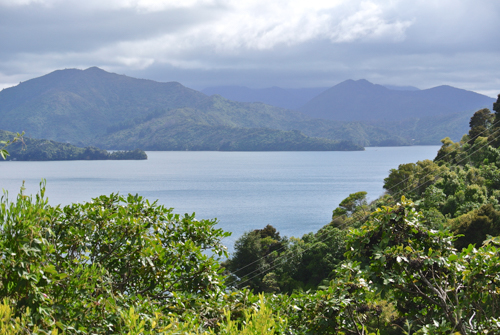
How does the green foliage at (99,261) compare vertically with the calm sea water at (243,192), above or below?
above

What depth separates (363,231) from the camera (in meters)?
5.97

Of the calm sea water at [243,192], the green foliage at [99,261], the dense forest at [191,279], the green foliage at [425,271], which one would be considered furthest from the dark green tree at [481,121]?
the green foliage at [99,261]

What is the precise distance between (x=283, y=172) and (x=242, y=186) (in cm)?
4173

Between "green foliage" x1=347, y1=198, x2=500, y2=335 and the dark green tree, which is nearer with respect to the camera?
"green foliage" x1=347, y1=198, x2=500, y2=335

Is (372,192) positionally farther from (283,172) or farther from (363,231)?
(363,231)

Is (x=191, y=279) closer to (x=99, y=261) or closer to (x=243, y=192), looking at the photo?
(x=99, y=261)

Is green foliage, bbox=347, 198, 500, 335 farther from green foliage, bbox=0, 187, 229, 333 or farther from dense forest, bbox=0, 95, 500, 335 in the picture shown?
green foliage, bbox=0, 187, 229, 333

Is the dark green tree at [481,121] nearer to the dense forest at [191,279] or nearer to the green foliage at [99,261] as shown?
the dense forest at [191,279]

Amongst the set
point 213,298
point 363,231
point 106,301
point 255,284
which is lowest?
point 255,284

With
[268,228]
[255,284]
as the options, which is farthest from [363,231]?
[268,228]

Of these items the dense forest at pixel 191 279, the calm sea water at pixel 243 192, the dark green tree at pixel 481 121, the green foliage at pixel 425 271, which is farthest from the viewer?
the calm sea water at pixel 243 192

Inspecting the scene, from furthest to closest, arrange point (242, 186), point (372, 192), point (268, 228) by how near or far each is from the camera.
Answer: point (242, 186)
point (372, 192)
point (268, 228)

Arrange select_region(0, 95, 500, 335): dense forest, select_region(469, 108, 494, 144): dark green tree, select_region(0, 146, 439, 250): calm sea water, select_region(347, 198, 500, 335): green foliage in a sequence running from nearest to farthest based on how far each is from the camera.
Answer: select_region(0, 95, 500, 335): dense forest
select_region(347, 198, 500, 335): green foliage
select_region(469, 108, 494, 144): dark green tree
select_region(0, 146, 439, 250): calm sea water

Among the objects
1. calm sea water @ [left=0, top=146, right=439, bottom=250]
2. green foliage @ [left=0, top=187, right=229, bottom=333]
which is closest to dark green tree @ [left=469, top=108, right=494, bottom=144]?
calm sea water @ [left=0, top=146, right=439, bottom=250]
